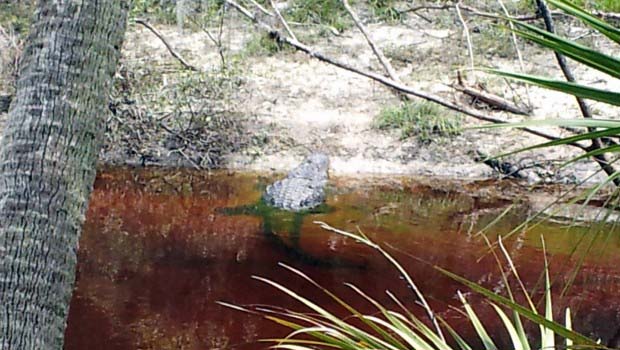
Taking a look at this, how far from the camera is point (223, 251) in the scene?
167 inches

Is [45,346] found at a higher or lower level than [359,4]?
lower

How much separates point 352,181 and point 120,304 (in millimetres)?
2689

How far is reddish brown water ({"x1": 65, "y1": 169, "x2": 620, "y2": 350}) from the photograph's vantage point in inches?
130

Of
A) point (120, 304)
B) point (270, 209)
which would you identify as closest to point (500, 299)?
point (120, 304)

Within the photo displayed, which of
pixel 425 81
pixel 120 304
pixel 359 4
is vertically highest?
pixel 359 4

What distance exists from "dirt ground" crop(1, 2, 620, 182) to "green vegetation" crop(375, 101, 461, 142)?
0.24 feet

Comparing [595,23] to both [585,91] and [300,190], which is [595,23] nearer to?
[585,91]

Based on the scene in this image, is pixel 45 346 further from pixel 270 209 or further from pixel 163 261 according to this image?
pixel 270 209

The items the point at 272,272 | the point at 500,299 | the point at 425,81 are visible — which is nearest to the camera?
the point at 500,299

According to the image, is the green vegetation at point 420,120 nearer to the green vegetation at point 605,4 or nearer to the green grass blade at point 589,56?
the green vegetation at point 605,4

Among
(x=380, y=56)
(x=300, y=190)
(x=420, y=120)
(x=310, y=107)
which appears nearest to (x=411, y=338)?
(x=380, y=56)

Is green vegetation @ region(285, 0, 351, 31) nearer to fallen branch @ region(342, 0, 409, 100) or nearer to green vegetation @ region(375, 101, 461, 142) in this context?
green vegetation @ region(375, 101, 461, 142)

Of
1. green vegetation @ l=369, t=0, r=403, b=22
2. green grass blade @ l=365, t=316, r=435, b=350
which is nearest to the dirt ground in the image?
green vegetation @ l=369, t=0, r=403, b=22

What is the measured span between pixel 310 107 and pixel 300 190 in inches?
64.3
